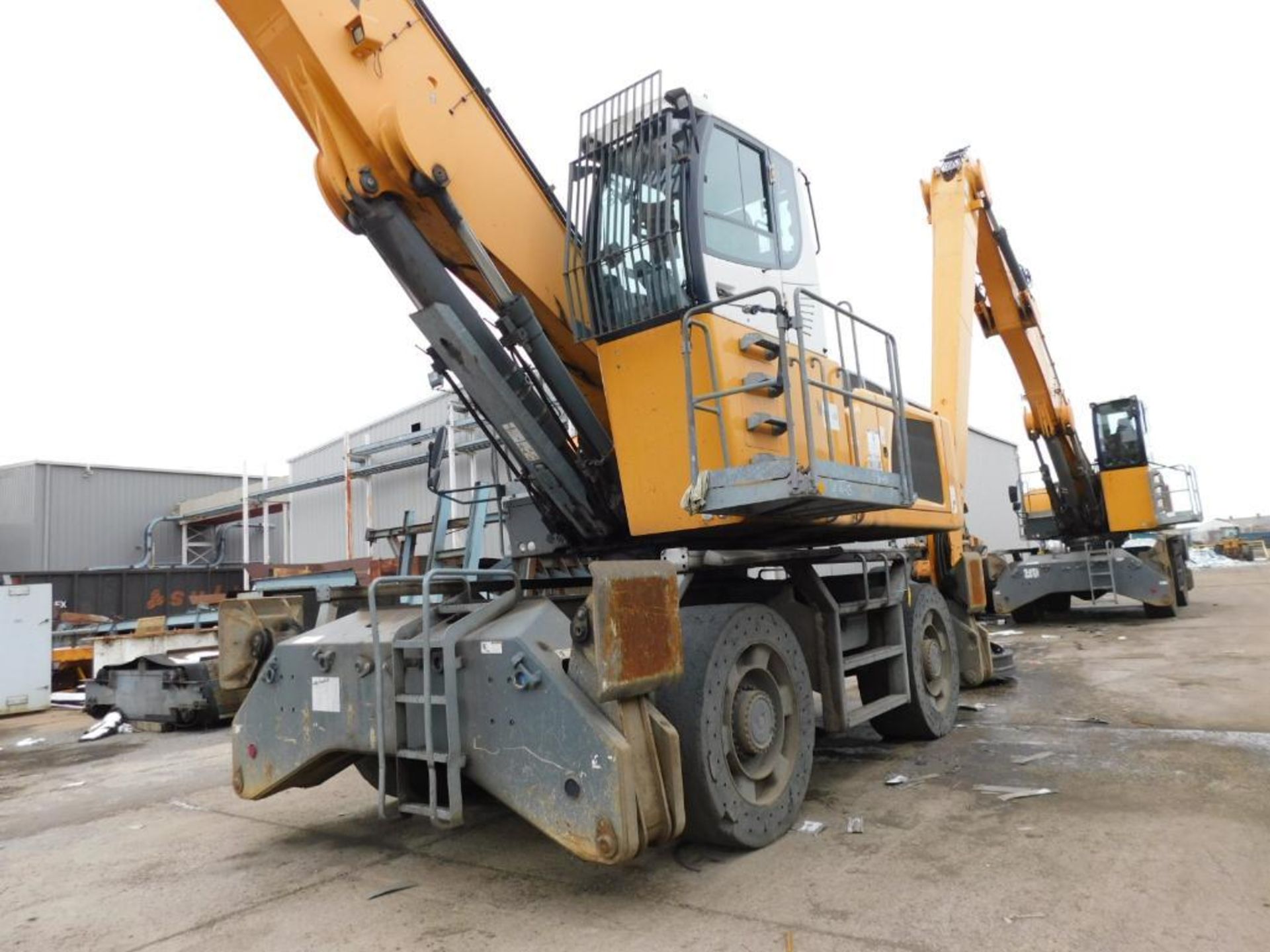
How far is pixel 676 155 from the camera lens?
15.1 ft

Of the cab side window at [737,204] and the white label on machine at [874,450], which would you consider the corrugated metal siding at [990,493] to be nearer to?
the white label on machine at [874,450]

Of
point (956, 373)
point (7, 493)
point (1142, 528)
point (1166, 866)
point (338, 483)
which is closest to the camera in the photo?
point (1166, 866)

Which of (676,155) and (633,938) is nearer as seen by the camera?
(633,938)

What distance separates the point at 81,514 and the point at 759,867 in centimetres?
2999

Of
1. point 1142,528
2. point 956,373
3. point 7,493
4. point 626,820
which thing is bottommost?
point 626,820

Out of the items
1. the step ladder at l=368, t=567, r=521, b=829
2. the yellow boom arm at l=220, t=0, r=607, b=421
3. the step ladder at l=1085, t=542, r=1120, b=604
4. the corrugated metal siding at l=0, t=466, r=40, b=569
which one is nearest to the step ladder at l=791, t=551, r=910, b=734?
the step ladder at l=368, t=567, r=521, b=829

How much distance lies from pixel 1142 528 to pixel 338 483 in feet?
60.0

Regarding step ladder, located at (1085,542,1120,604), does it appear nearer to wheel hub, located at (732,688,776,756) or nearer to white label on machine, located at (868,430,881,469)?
white label on machine, located at (868,430,881,469)

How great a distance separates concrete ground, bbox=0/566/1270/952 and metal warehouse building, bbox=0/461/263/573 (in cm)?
2406

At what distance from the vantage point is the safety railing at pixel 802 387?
397 centimetres

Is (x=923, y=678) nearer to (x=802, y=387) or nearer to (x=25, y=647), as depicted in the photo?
(x=802, y=387)

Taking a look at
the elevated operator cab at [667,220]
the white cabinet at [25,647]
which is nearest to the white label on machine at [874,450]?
the elevated operator cab at [667,220]

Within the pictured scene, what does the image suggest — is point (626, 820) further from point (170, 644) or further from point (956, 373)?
point (170, 644)

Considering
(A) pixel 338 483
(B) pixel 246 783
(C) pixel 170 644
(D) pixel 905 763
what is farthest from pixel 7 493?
(D) pixel 905 763
